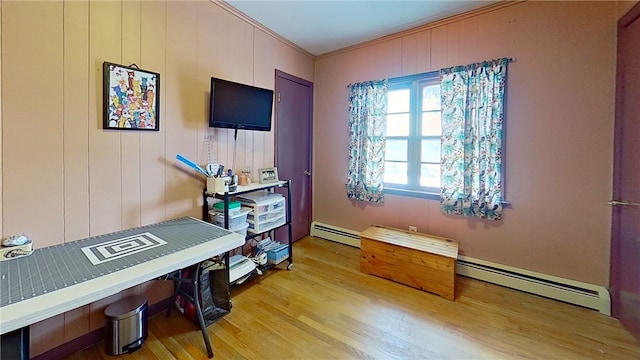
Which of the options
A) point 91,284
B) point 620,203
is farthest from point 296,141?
point 620,203

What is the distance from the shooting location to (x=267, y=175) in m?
2.70

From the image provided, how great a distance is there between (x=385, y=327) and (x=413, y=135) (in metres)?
1.96

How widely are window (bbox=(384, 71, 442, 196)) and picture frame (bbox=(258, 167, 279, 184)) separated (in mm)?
1339

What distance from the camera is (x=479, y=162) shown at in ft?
7.98

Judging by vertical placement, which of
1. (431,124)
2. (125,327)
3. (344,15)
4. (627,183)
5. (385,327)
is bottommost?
(385,327)

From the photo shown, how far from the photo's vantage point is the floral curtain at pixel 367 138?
3.01 meters

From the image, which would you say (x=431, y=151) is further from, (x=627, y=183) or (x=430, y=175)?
(x=627, y=183)

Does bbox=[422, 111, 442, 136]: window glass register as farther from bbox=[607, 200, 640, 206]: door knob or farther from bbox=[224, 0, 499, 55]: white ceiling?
bbox=[607, 200, 640, 206]: door knob

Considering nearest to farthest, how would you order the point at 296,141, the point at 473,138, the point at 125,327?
the point at 125,327, the point at 473,138, the point at 296,141

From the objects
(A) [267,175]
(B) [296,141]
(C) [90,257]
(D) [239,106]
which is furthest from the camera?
(B) [296,141]

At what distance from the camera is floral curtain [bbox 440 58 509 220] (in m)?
2.35

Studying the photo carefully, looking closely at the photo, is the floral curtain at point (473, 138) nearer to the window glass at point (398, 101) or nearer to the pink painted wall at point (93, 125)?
the window glass at point (398, 101)

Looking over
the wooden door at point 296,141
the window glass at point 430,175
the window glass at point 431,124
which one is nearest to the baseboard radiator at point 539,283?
the window glass at point 430,175

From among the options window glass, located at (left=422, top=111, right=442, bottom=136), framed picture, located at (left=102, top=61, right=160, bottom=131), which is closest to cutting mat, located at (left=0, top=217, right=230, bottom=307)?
framed picture, located at (left=102, top=61, right=160, bottom=131)
